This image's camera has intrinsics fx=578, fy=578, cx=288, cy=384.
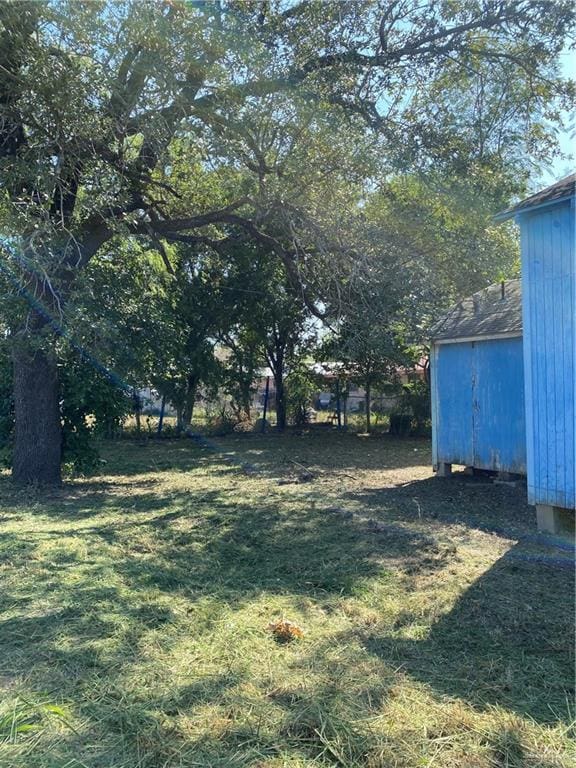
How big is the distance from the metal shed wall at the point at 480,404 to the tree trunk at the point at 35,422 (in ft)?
21.1

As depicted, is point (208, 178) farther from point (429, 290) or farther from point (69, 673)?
point (69, 673)

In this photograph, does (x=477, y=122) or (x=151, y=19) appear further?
(x=477, y=122)

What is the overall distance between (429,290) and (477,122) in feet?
7.97

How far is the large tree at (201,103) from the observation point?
667cm

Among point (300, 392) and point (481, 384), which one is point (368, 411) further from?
point (481, 384)

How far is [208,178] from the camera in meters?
10.1

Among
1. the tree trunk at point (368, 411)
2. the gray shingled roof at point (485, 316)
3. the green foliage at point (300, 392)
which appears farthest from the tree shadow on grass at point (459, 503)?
the green foliage at point (300, 392)

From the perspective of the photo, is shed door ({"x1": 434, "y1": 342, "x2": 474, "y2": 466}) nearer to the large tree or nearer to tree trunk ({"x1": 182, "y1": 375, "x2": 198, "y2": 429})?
the large tree

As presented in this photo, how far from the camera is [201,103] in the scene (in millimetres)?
7598

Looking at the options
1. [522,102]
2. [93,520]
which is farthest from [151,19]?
[93,520]

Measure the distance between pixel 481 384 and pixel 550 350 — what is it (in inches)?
153

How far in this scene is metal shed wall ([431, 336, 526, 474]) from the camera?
29.4 feet

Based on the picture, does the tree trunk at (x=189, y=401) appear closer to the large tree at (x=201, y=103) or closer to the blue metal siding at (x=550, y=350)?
the large tree at (x=201, y=103)

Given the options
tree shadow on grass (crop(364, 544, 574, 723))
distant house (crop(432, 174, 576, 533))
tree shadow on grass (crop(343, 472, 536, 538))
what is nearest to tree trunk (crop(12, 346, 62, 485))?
tree shadow on grass (crop(343, 472, 536, 538))
